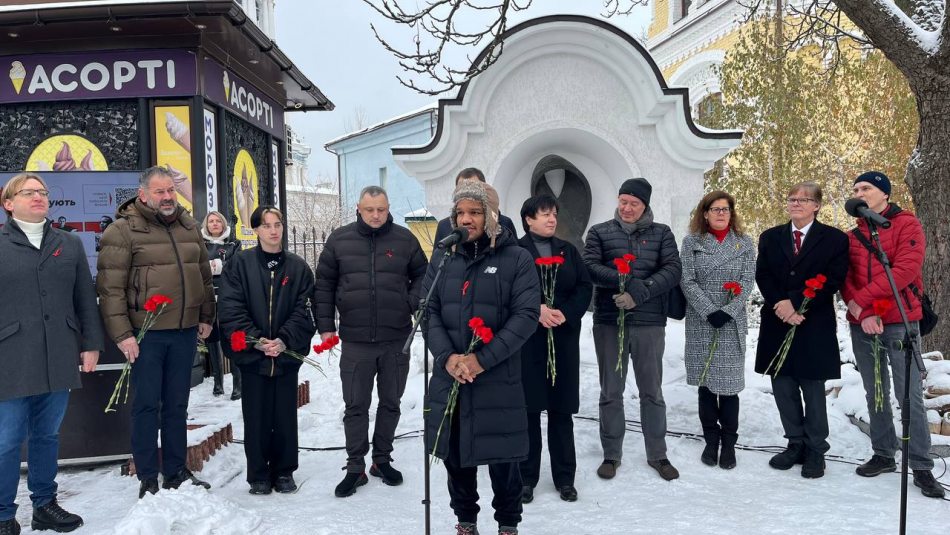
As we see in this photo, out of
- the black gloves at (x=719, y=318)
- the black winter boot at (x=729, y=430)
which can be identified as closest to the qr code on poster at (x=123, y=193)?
the black gloves at (x=719, y=318)

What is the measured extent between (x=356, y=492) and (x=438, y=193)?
3247mm

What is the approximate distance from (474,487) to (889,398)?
9.56ft

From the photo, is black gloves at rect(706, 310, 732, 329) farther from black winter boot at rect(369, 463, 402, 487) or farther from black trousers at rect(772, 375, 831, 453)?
black winter boot at rect(369, 463, 402, 487)

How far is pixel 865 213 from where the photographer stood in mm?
3416

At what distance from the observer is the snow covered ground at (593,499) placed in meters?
3.52

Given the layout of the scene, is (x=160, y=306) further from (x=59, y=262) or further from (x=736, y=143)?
(x=736, y=143)

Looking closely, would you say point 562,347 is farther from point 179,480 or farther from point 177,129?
point 177,129

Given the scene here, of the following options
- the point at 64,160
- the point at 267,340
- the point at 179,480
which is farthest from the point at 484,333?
the point at 64,160

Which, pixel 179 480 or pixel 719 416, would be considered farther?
pixel 719 416

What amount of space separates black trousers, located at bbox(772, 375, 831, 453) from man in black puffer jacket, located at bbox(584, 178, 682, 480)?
0.84 metres

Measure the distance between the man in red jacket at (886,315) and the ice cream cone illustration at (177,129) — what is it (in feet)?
21.0

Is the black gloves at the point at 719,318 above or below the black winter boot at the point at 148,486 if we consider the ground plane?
above

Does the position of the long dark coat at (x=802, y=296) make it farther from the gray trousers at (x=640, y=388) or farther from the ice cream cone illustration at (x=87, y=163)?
the ice cream cone illustration at (x=87, y=163)

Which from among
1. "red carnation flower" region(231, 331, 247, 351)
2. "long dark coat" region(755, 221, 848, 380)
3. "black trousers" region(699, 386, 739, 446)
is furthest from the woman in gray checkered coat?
"red carnation flower" region(231, 331, 247, 351)
